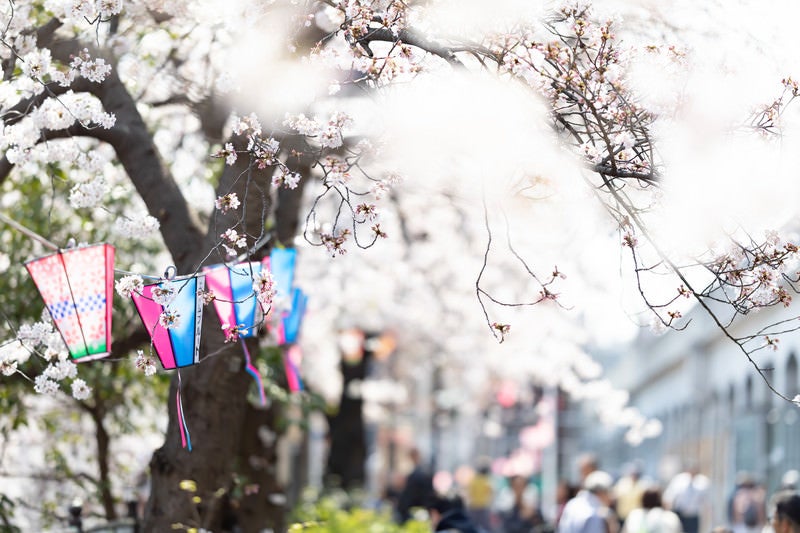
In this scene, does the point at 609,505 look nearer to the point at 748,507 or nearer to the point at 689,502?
the point at 748,507

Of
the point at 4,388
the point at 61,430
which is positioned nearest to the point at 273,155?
the point at 4,388

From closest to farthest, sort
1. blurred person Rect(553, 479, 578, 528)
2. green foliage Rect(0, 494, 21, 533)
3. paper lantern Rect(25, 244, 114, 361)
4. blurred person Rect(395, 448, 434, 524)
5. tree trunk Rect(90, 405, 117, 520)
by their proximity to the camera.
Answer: paper lantern Rect(25, 244, 114, 361), green foliage Rect(0, 494, 21, 533), tree trunk Rect(90, 405, 117, 520), blurred person Rect(553, 479, 578, 528), blurred person Rect(395, 448, 434, 524)

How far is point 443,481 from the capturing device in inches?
1254

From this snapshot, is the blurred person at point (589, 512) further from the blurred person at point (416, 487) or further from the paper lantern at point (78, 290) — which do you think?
the paper lantern at point (78, 290)

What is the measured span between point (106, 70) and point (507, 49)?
2.06 m

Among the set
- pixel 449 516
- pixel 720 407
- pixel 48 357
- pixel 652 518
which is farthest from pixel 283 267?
pixel 720 407

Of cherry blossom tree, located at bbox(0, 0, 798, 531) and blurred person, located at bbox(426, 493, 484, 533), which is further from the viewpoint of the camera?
blurred person, located at bbox(426, 493, 484, 533)

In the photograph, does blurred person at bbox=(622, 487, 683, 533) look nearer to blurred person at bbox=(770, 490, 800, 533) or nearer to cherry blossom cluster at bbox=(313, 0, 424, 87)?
blurred person at bbox=(770, 490, 800, 533)

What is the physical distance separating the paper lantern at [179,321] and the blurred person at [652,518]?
6.17m

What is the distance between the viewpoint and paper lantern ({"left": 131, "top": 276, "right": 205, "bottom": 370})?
5980mm

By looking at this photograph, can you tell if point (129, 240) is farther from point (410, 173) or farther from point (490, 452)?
point (490, 452)

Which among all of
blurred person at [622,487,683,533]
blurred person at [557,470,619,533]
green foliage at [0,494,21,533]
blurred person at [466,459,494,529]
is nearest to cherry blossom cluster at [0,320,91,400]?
green foliage at [0,494,21,533]

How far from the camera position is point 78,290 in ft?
20.5

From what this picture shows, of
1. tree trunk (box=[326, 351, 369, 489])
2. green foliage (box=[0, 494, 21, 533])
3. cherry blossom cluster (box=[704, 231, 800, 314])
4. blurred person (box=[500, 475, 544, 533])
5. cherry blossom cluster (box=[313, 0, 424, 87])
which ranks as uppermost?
tree trunk (box=[326, 351, 369, 489])
